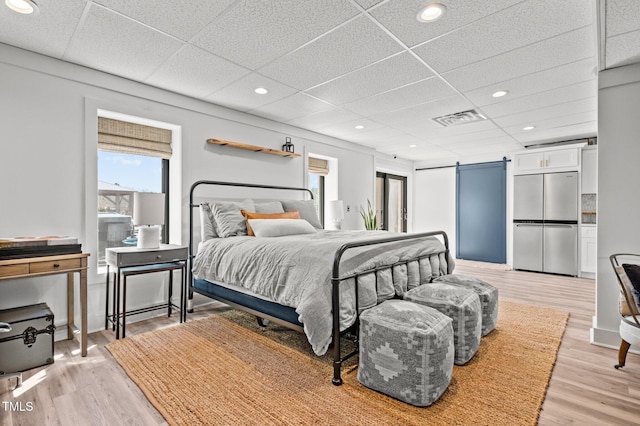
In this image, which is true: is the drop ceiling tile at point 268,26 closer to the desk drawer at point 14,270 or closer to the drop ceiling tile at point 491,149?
the desk drawer at point 14,270

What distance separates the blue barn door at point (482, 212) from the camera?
22.3 feet

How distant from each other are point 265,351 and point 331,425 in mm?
986

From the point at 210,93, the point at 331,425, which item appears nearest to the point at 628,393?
the point at 331,425

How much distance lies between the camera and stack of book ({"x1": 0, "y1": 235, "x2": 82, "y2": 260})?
2.16 metres

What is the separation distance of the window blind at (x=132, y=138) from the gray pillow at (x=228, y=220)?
2.88 ft

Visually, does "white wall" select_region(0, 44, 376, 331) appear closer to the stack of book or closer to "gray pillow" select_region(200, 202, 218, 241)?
"gray pillow" select_region(200, 202, 218, 241)

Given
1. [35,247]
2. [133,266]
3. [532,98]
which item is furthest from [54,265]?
[532,98]

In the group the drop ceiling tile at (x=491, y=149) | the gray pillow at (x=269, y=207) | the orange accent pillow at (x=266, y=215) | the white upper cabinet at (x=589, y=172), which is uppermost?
the drop ceiling tile at (x=491, y=149)

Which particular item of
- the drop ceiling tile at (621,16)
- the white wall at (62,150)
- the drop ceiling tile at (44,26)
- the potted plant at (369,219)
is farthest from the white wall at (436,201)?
the drop ceiling tile at (44,26)

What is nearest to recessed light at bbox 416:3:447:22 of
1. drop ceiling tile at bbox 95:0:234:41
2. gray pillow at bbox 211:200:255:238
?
drop ceiling tile at bbox 95:0:234:41

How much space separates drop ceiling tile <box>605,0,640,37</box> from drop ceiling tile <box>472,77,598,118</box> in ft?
3.28

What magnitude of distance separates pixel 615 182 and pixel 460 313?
1.78m

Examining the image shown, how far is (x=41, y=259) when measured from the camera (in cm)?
225

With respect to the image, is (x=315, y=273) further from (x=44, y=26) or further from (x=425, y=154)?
(x=425, y=154)
